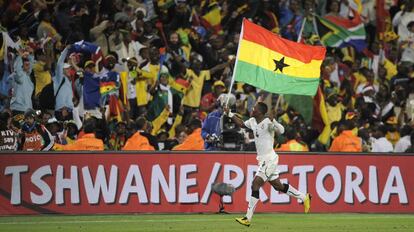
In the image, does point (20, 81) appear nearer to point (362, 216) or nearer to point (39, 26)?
point (39, 26)

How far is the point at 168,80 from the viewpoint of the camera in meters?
22.7

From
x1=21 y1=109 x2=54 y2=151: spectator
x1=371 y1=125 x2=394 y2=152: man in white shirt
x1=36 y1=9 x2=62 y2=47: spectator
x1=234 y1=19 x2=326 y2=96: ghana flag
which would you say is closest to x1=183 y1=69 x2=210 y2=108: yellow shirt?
x1=36 y1=9 x2=62 y2=47: spectator

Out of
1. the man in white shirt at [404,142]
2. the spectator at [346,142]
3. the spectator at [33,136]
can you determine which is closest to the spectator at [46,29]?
the spectator at [33,136]

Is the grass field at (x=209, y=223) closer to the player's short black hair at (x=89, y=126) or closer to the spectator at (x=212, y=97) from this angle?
the player's short black hair at (x=89, y=126)

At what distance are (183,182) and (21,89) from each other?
4.06m

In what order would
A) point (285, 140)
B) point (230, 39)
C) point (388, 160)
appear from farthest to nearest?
point (230, 39), point (285, 140), point (388, 160)

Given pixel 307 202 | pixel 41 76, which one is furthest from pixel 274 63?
pixel 41 76

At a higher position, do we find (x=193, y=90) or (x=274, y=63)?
(x=274, y=63)

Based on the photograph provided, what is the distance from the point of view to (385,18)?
26938mm

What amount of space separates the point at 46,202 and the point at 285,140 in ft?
18.1

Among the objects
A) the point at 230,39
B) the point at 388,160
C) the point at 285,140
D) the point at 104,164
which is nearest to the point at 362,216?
the point at 388,160

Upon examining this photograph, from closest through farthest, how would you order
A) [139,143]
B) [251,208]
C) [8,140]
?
[251,208]
[8,140]
[139,143]

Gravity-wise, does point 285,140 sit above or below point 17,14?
below

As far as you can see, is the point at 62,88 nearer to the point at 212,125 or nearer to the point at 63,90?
the point at 63,90
